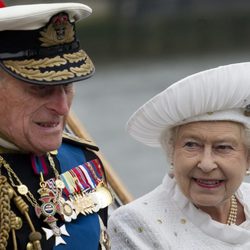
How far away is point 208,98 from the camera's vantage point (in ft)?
9.42

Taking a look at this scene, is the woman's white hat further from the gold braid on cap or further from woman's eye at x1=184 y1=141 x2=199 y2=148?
the gold braid on cap

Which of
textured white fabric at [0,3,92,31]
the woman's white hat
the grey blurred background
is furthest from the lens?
the grey blurred background

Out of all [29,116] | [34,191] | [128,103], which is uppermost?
[29,116]

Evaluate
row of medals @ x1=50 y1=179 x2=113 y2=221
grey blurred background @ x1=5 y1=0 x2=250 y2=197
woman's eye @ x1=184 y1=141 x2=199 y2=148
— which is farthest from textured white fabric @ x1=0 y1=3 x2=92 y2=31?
grey blurred background @ x1=5 y1=0 x2=250 y2=197

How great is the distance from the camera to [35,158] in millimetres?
2701

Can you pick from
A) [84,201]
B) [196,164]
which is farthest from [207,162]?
[84,201]

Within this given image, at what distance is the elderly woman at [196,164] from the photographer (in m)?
2.88

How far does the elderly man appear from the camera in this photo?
8.23 feet

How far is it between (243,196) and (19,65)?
3.25 feet

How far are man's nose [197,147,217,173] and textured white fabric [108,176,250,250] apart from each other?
6.2 inches

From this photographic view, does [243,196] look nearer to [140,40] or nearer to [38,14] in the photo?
[38,14]

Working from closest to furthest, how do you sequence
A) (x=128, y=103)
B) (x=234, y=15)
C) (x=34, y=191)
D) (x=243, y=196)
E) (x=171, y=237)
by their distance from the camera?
(x=34, y=191), (x=171, y=237), (x=243, y=196), (x=128, y=103), (x=234, y=15)

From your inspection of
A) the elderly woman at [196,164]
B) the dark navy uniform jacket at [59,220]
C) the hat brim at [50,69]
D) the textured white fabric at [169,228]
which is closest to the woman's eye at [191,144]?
the elderly woman at [196,164]

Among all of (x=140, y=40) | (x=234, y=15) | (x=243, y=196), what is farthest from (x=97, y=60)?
(x=243, y=196)
